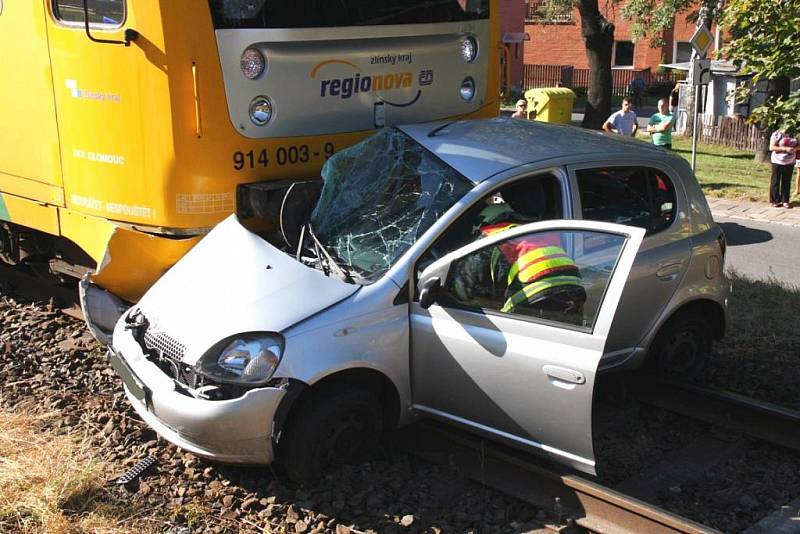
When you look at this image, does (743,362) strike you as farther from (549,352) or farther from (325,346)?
(325,346)

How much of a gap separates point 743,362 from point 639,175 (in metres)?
1.78

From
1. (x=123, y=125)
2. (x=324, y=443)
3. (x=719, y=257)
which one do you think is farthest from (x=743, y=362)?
(x=123, y=125)

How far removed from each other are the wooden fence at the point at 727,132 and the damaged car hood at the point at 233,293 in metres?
20.2

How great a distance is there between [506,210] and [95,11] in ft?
10.2

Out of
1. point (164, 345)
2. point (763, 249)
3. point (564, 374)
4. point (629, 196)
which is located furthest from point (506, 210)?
point (763, 249)

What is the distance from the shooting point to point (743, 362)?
6.64 meters

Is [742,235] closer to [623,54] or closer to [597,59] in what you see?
[597,59]

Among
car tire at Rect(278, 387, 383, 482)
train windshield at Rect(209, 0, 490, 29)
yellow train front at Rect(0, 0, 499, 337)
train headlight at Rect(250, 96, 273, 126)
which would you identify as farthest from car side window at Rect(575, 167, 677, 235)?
train headlight at Rect(250, 96, 273, 126)

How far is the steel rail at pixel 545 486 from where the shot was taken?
441cm

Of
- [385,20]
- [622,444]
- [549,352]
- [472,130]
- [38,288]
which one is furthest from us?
[38,288]

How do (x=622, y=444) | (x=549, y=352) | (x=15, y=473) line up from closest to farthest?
(x=549, y=352) < (x=15, y=473) < (x=622, y=444)

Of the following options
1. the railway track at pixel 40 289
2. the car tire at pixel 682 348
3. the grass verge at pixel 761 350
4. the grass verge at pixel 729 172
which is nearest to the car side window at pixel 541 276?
the car tire at pixel 682 348

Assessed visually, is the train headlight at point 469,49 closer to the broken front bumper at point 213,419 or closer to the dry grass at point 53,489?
the broken front bumper at point 213,419

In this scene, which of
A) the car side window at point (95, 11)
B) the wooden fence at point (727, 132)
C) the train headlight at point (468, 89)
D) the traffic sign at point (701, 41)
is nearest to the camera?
the car side window at point (95, 11)
